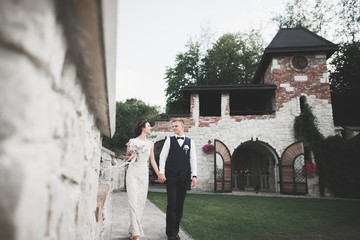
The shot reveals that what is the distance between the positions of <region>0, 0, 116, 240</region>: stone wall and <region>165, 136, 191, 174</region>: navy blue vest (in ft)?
9.24

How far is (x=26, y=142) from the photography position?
46 cm

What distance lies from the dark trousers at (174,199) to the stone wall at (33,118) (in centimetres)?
274

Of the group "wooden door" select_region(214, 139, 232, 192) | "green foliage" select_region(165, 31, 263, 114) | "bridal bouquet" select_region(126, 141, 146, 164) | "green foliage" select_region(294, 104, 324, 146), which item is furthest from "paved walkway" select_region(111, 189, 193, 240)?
"green foliage" select_region(165, 31, 263, 114)

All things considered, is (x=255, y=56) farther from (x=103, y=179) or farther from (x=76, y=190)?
(x=76, y=190)

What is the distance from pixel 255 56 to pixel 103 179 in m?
19.4

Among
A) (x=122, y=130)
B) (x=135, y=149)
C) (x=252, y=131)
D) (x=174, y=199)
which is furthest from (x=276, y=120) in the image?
(x=135, y=149)

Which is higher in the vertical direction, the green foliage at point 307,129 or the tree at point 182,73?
the tree at point 182,73

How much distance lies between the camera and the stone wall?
0.40 metres

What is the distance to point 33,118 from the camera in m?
0.49

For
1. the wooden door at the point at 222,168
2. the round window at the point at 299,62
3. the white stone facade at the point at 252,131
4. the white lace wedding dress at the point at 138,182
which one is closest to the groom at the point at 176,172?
the white lace wedding dress at the point at 138,182

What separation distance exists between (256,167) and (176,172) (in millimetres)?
13790

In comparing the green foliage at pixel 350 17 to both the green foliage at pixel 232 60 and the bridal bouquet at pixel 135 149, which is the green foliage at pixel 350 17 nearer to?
the green foliage at pixel 232 60

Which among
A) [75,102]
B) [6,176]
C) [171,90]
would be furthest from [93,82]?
[171,90]

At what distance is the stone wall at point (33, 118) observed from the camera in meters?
0.40
